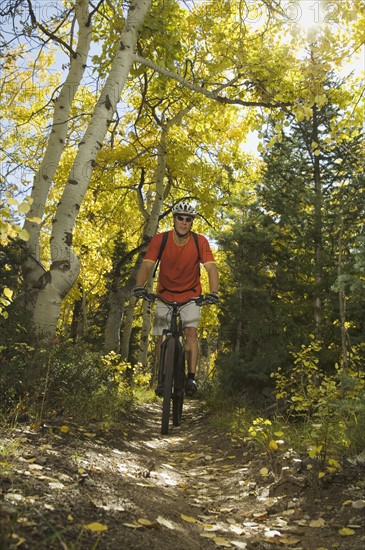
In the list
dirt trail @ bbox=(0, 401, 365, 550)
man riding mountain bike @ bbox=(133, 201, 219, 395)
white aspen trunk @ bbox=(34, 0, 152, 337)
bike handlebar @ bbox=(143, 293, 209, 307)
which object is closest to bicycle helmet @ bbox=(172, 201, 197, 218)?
man riding mountain bike @ bbox=(133, 201, 219, 395)

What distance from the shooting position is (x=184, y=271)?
5824 mm

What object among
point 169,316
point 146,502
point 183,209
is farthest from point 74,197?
point 146,502

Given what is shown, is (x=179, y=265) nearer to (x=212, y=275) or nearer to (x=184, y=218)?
(x=212, y=275)

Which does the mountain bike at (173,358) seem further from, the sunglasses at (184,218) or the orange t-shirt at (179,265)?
the sunglasses at (184,218)

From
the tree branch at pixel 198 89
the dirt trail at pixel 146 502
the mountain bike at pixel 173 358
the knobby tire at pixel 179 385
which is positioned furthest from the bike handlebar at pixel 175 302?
the tree branch at pixel 198 89

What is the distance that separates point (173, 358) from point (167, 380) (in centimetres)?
27

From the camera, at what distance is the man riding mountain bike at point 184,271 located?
5770 millimetres

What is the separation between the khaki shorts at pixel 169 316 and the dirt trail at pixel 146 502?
145 cm

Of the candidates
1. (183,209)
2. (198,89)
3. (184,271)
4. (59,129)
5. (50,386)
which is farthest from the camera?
(59,129)

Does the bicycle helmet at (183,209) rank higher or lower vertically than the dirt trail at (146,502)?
higher

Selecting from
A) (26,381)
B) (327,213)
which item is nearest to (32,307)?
(26,381)

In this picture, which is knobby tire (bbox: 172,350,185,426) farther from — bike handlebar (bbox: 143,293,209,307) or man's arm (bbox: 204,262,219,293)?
man's arm (bbox: 204,262,219,293)

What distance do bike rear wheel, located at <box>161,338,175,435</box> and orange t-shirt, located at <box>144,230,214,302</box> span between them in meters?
0.62

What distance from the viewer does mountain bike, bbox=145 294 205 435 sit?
5.61 m
